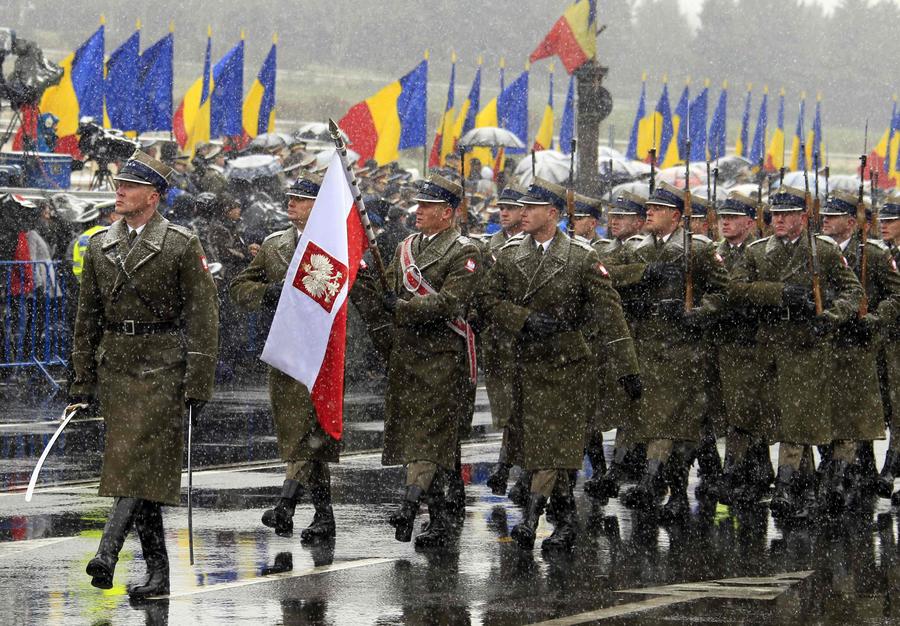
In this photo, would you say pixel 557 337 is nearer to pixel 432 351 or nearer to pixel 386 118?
pixel 432 351

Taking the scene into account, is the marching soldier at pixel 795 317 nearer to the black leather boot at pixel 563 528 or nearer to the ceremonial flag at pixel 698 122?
the black leather boot at pixel 563 528

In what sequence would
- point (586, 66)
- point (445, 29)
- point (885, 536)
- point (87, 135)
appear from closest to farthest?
point (885, 536) < point (87, 135) < point (586, 66) < point (445, 29)

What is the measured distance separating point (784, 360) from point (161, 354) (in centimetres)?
459

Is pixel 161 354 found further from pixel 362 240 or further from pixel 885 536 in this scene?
pixel 885 536

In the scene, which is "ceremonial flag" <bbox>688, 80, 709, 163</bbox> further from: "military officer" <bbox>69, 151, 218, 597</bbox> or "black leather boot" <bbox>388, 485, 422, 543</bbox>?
"military officer" <bbox>69, 151, 218, 597</bbox>

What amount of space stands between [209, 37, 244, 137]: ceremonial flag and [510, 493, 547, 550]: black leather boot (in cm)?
1845

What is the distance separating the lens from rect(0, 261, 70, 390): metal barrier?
17.0 metres

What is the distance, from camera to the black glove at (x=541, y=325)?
9648 millimetres

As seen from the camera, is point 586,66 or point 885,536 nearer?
point 885,536

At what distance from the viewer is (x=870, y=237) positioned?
12922mm

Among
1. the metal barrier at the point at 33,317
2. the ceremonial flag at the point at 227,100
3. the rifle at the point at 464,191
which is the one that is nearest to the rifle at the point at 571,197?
the rifle at the point at 464,191

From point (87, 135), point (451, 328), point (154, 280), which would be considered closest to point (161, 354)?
point (154, 280)

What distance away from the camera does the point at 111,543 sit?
7809mm

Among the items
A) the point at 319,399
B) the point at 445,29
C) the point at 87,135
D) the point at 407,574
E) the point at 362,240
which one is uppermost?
the point at 445,29
